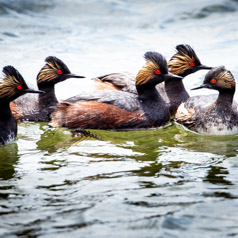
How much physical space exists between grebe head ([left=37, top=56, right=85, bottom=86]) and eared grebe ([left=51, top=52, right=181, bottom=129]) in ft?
2.78

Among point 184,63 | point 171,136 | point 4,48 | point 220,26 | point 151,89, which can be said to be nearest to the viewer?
point 171,136

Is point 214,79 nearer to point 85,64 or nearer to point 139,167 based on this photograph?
point 139,167

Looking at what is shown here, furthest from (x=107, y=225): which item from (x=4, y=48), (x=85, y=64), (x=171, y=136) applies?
(x=4, y=48)

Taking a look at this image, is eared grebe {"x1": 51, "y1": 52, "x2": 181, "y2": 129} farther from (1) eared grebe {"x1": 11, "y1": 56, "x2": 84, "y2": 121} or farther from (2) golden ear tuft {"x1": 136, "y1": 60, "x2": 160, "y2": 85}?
(1) eared grebe {"x1": 11, "y1": 56, "x2": 84, "y2": 121}

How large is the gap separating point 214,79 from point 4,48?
713 cm

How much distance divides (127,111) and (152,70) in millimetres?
901

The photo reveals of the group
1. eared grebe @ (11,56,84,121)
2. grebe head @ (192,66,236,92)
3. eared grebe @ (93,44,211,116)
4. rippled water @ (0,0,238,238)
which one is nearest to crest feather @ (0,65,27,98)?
rippled water @ (0,0,238,238)

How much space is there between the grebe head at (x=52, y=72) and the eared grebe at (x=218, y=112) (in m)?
2.39

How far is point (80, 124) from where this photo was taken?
30.0 ft

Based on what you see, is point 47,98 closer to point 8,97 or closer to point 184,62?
point 8,97

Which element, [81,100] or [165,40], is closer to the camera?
[81,100]

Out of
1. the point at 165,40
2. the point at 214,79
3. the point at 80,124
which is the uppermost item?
the point at 165,40

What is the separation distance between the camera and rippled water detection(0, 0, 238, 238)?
5.23 meters

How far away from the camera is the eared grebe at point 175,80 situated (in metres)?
10.5
